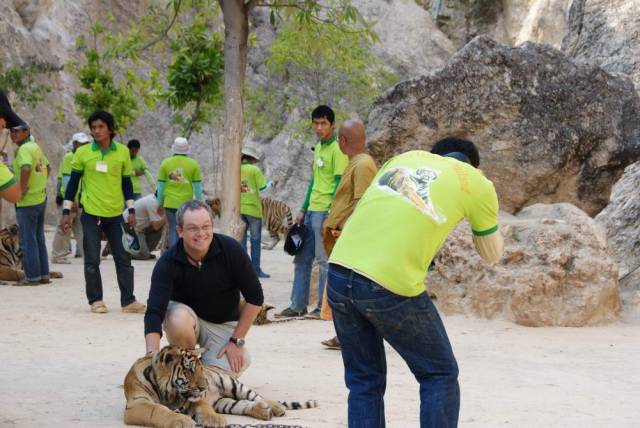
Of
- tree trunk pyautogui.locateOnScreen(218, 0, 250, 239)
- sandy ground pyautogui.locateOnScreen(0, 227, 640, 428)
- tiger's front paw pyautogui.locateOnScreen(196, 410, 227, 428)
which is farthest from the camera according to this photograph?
tree trunk pyautogui.locateOnScreen(218, 0, 250, 239)

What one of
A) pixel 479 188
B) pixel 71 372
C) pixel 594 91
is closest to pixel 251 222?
pixel 594 91

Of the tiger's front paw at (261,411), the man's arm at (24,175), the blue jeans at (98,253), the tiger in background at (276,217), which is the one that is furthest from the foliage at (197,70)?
the tiger's front paw at (261,411)

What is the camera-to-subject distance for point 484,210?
13.8 feet

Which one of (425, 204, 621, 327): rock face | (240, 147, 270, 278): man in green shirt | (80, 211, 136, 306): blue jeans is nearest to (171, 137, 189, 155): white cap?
(240, 147, 270, 278): man in green shirt

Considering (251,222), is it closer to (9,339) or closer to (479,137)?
(479,137)

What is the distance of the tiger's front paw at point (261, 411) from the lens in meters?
5.50

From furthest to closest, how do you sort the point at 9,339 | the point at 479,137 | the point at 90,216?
the point at 479,137
the point at 90,216
the point at 9,339

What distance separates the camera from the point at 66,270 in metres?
14.0

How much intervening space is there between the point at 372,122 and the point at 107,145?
9.90ft

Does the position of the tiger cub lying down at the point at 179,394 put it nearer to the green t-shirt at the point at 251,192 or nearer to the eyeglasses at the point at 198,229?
the eyeglasses at the point at 198,229

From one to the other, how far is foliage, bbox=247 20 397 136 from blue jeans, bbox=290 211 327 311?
563 inches

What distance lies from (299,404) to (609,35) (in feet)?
32.4

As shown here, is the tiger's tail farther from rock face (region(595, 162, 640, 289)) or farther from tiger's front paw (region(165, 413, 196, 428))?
rock face (region(595, 162, 640, 289))

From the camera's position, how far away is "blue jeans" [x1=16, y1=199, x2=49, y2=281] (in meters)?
11.8
